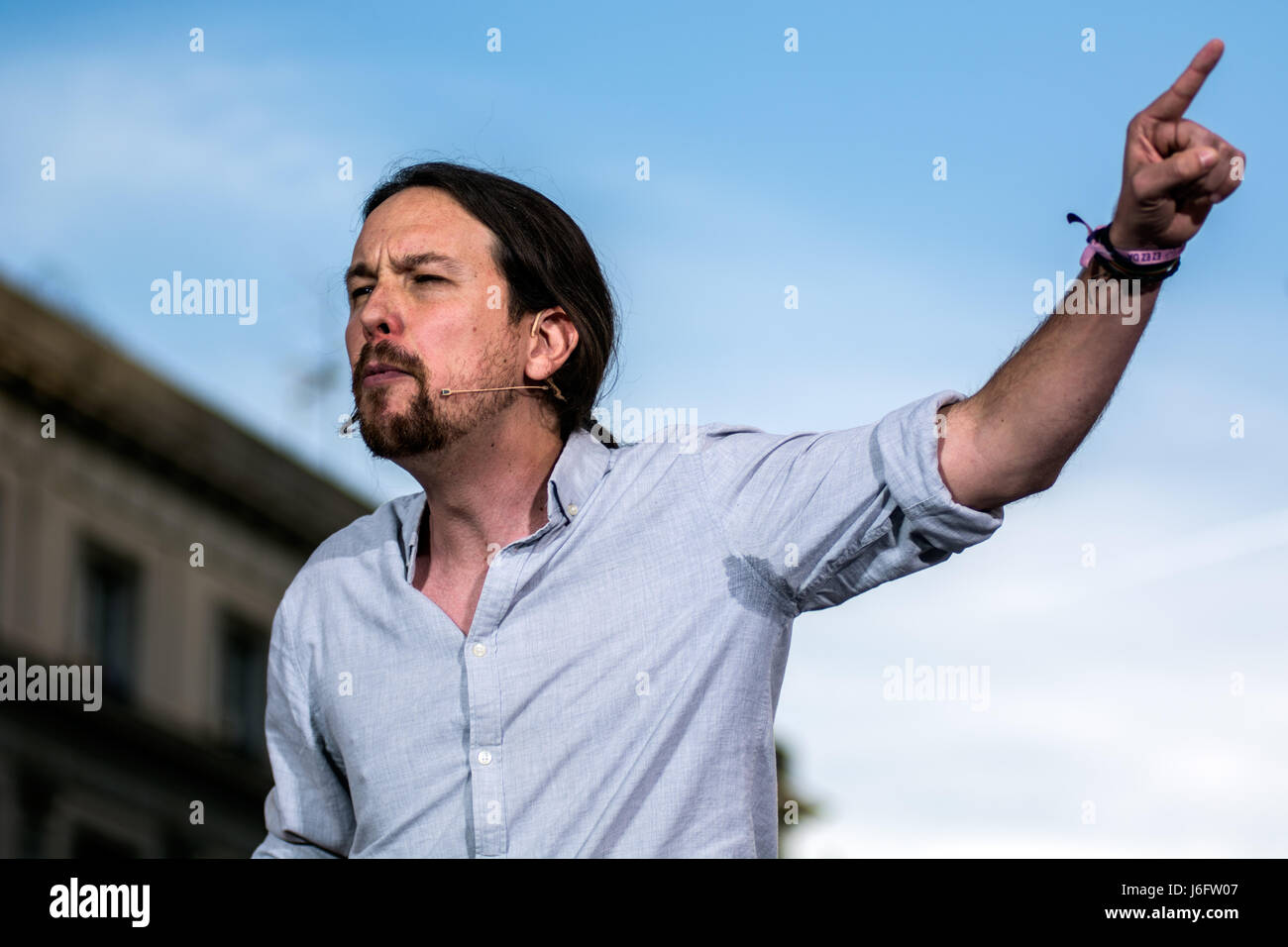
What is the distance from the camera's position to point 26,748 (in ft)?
97.2

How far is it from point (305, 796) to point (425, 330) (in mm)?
1143

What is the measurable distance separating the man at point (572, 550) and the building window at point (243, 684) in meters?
30.0

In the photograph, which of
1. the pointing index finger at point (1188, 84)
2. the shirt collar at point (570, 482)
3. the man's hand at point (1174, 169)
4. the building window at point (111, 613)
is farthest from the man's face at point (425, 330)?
the building window at point (111, 613)

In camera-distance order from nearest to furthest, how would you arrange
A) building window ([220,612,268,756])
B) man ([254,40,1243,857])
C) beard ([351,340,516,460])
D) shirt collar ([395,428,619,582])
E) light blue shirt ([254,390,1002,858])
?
man ([254,40,1243,857]), light blue shirt ([254,390,1002,858]), shirt collar ([395,428,619,582]), beard ([351,340,516,460]), building window ([220,612,268,756])

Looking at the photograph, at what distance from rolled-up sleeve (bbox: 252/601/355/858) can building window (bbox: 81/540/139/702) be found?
2887 centimetres

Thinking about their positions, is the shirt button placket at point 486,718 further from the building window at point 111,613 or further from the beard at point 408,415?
the building window at point 111,613

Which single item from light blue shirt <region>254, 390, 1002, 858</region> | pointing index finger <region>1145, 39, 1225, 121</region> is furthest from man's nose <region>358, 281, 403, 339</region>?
pointing index finger <region>1145, 39, 1225, 121</region>

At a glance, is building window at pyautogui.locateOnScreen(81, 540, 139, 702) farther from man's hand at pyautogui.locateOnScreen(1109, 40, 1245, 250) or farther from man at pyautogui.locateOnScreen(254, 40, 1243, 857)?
man's hand at pyautogui.locateOnScreen(1109, 40, 1245, 250)

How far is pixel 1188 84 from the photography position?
117 inches

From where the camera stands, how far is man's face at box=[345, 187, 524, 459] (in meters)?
4.21

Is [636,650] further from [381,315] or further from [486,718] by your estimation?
[381,315]
